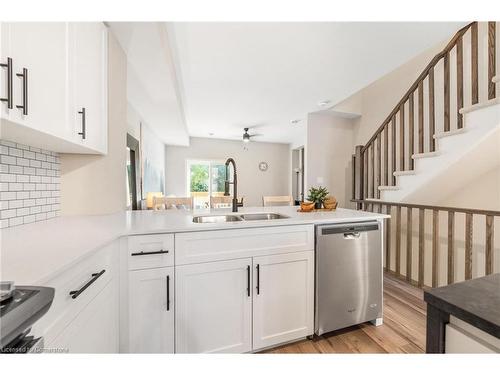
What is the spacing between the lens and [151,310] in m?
1.17

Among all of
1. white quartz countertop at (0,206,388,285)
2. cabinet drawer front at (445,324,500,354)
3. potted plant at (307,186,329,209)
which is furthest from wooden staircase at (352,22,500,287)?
cabinet drawer front at (445,324,500,354)

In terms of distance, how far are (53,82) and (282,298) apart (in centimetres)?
171

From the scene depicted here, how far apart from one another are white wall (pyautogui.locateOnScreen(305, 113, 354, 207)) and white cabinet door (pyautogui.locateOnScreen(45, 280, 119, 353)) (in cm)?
355

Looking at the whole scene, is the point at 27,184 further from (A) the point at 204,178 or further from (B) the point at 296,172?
(B) the point at 296,172

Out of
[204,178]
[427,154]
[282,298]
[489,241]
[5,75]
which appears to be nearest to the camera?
[5,75]

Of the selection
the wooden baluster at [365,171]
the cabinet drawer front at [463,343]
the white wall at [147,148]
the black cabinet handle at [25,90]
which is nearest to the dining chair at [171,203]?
the white wall at [147,148]

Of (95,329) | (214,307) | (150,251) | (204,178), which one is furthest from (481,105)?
(204,178)

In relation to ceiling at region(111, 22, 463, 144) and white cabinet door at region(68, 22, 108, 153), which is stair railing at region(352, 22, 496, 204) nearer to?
ceiling at region(111, 22, 463, 144)

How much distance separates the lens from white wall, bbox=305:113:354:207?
4.13m

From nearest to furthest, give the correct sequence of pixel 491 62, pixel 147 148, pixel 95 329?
pixel 95 329 < pixel 491 62 < pixel 147 148

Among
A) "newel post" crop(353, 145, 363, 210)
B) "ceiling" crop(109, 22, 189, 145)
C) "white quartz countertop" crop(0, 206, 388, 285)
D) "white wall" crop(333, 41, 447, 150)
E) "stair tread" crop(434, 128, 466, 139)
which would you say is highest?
"white wall" crop(333, 41, 447, 150)

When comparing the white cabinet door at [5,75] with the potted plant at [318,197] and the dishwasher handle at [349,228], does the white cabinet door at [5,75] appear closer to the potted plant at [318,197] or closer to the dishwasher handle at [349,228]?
the dishwasher handle at [349,228]

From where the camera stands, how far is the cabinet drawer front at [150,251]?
1137 mm
